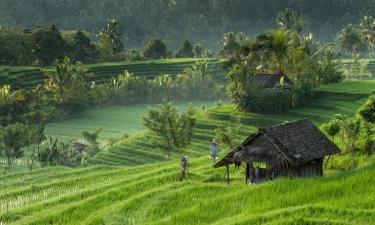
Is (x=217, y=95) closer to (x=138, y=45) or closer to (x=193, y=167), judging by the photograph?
(x=193, y=167)

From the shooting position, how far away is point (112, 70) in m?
85.9

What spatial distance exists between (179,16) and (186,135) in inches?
6038

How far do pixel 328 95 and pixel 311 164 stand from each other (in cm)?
2839

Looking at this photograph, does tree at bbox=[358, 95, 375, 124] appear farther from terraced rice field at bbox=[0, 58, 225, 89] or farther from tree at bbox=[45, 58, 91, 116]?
terraced rice field at bbox=[0, 58, 225, 89]

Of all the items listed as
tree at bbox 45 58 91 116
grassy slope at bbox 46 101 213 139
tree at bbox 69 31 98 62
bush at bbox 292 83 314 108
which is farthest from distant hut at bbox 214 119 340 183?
tree at bbox 69 31 98 62

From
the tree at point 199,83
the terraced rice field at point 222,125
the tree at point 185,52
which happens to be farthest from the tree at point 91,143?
the tree at point 185,52

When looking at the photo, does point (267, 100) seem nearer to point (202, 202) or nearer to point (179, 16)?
point (202, 202)

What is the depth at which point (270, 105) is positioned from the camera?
49656 millimetres

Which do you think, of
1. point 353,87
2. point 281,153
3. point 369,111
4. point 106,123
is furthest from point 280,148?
point 106,123

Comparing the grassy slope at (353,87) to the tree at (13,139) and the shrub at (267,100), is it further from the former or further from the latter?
the tree at (13,139)

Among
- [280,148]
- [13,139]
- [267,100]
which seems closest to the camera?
[280,148]

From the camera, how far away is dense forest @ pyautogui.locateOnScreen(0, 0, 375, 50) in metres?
172

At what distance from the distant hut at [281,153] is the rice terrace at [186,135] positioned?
6 cm

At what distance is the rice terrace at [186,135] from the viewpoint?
69.7 ft
